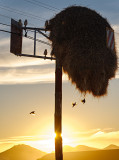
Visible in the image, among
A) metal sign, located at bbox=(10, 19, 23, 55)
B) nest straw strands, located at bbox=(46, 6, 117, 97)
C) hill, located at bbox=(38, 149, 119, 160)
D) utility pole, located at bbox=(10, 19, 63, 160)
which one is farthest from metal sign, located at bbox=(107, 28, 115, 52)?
hill, located at bbox=(38, 149, 119, 160)

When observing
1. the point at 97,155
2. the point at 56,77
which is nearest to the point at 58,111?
the point at 56,77

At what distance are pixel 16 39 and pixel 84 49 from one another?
4.56 meters

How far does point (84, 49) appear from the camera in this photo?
1411cm

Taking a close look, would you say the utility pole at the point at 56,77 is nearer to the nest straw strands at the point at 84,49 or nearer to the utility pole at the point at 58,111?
the utility pole at the point at 58,111

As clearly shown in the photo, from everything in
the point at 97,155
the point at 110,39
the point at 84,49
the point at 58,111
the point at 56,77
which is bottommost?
the point at 97,155

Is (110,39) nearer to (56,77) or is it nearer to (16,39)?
(56,77)

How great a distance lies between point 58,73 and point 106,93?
112 inches

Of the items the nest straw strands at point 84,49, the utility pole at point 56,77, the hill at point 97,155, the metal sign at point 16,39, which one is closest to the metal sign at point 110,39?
the nest straw strands at point 84,49

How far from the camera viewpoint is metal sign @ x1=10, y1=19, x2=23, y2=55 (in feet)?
53.1

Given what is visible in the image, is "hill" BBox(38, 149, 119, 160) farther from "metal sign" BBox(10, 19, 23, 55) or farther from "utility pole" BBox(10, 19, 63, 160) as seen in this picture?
"metal sign" BBox(10, 19, 23, 55)

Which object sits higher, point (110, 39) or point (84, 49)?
point (110, 39)

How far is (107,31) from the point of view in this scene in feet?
50.5

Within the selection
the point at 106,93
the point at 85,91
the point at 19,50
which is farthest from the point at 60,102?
the point at 19,50

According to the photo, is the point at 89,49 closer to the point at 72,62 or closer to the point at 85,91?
the point at 72,62
